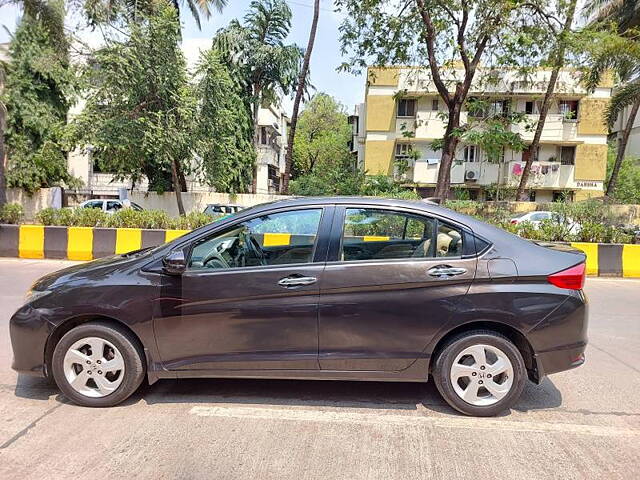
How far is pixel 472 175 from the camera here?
29469mm

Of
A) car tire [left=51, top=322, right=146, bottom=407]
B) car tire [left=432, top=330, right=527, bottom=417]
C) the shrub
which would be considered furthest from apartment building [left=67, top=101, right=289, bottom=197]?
car tire [left=432, top=330, right=527, bottom=417]

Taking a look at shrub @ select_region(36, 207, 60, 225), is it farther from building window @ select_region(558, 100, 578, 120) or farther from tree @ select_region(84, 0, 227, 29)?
building window @ select_region(558, 100, 578, 120)

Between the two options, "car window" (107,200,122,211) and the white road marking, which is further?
"car window" (107,200,122,211)

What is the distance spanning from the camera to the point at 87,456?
288 centimetres

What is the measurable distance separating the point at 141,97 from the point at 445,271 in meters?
15.2

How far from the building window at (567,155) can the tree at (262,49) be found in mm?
17978

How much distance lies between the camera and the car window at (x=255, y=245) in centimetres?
354

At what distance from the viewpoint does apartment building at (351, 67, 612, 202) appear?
29.0m

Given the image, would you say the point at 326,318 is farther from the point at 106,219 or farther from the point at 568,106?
the point at 568,106

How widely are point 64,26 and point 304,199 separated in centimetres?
1837

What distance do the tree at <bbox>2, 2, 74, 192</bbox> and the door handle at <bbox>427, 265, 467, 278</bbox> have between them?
24562 mm

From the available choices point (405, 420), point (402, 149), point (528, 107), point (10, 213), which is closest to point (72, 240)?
point (10, 213)

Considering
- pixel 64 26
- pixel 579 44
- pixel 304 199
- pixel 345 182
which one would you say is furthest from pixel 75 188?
pixel 304 199

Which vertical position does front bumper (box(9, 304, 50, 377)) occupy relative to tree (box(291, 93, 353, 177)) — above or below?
below
